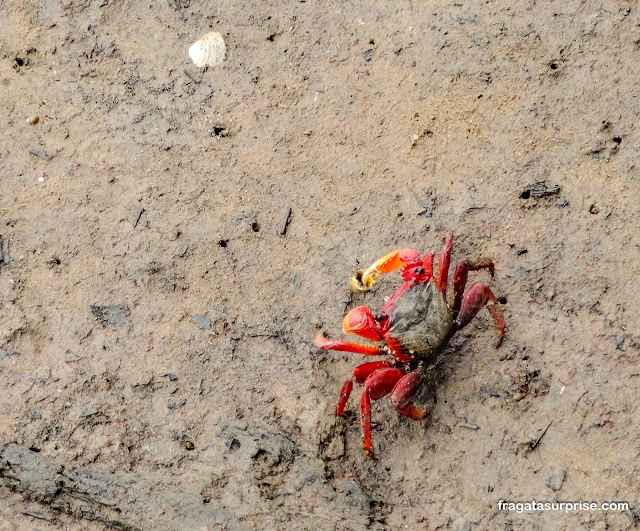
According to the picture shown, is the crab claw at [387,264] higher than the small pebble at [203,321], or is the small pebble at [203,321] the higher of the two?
the crab claw at [387,264]

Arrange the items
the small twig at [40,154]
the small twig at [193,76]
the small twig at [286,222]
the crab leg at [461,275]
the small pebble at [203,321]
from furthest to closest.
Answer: the small twig at [193,76] < the small twig at [40,154] < the small twig at [286,222] < the small pebble at [203,321] < the crab leg at [461,275]

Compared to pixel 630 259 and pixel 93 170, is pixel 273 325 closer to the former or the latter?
pixel 93 170

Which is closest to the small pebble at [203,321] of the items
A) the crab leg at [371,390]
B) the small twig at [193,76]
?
the crab leg at [371,390]

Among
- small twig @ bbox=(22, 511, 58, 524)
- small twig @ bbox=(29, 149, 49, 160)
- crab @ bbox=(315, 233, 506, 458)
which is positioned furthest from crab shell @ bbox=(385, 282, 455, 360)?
small twig @ bbox=(29, 149, 49, 160)

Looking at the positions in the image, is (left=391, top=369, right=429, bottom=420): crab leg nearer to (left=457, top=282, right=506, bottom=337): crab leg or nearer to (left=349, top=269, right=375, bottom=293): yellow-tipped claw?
(left=457, top=282, right=506, bottom=337): crab leg

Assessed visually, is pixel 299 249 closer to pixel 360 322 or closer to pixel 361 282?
pixel 361 282

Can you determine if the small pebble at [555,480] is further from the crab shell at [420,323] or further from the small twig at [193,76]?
the small twig at [193,76]

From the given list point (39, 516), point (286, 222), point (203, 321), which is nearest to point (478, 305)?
point (286, 222)
